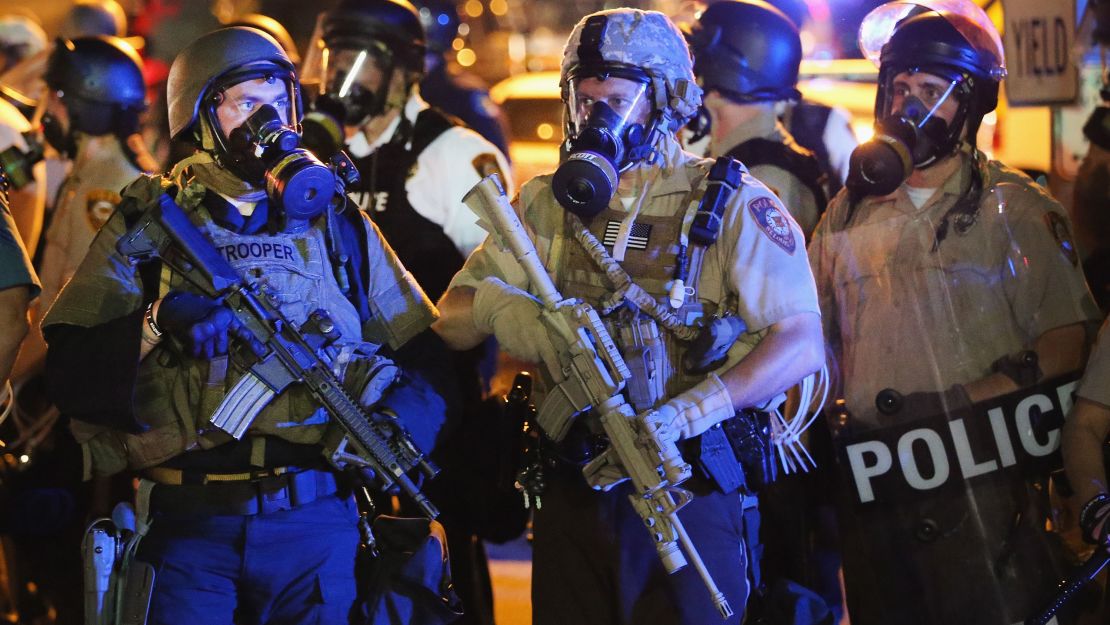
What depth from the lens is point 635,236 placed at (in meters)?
3.33

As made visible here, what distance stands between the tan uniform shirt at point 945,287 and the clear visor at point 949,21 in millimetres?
396

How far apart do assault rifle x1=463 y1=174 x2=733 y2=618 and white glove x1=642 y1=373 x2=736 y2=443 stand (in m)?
0.03

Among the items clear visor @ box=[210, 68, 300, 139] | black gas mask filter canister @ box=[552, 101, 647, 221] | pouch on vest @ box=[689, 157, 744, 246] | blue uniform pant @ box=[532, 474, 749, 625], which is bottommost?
blue uniform pant @ box=[532, 474, 749, 625]

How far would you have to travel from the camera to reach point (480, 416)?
4.91 m

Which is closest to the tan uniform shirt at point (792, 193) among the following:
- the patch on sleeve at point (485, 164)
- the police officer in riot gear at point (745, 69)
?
the police officer in riot gear at point (745, 69)

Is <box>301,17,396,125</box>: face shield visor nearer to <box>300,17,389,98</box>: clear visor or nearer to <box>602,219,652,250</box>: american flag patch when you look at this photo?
<box>300,17,389,98</box>: clear visor

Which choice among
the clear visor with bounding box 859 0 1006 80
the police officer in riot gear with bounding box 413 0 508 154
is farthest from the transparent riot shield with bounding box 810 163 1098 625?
the police officer in riot gear with bounding box 413 0 508 154

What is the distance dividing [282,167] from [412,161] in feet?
6.47

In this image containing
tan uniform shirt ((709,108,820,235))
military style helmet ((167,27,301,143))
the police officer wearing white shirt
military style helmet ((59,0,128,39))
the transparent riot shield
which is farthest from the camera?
military style helmet ((59,0,128,39))

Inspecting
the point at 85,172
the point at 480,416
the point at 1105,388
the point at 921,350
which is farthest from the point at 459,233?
the point at 1105,388

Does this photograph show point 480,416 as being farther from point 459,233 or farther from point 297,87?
point 297,87

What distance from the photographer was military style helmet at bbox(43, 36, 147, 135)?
525 centimetres

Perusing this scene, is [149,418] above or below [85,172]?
below

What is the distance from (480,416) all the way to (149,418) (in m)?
1.89
